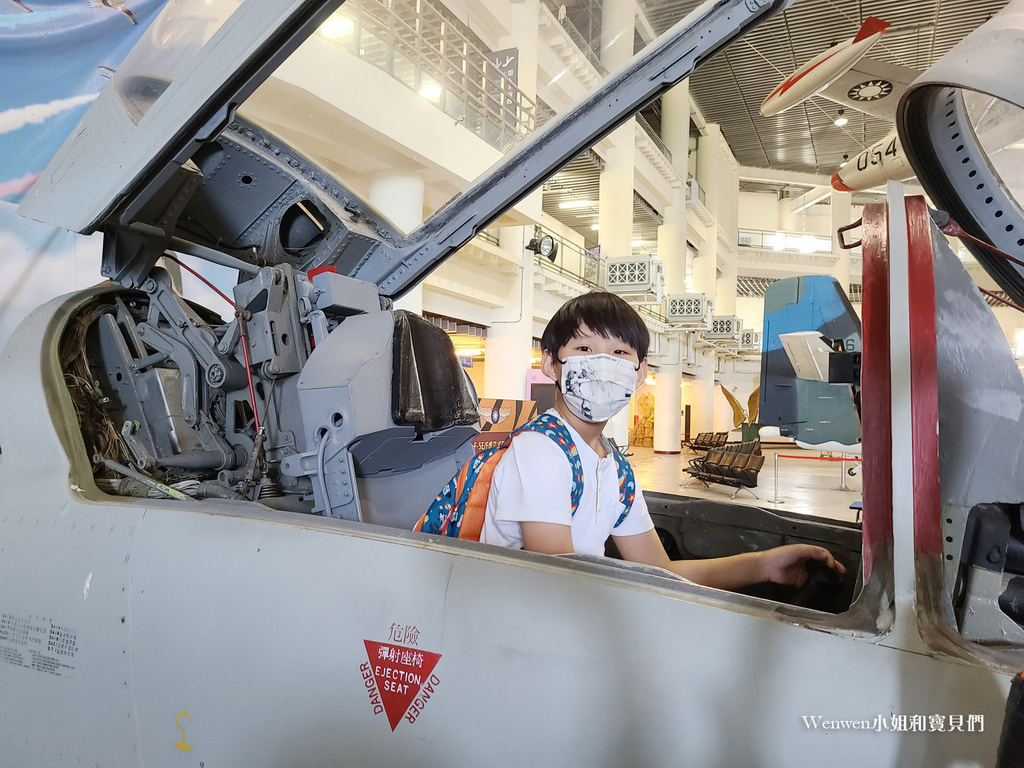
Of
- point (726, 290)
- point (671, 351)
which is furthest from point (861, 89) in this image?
point (726, 290)

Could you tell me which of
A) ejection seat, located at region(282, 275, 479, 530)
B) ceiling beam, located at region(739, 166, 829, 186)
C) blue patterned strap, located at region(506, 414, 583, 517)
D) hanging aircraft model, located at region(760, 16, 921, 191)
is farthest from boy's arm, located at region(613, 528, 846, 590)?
ceiling beam, located at region(739, 166, 829, 186)

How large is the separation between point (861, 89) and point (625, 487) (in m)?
5.76

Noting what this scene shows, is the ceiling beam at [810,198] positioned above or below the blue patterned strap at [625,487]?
above

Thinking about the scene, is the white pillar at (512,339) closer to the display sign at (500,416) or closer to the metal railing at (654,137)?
the display sign at (500,416)

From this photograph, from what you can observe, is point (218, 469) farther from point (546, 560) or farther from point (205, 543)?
point (546, 560)

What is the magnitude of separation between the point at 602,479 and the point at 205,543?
2.73 ft

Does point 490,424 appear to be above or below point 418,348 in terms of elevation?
below

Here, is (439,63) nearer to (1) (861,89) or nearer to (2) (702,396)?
(1) (861,89)

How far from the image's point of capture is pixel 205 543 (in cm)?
128

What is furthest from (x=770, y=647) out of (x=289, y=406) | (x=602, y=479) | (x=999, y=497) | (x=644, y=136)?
(x=644, y=136)

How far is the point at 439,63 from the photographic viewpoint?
259 inches

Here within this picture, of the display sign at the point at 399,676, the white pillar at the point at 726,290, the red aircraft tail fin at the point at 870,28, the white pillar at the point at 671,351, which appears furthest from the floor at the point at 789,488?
the white pillar at the point at 726,290

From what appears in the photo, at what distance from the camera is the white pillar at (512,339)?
404 inches

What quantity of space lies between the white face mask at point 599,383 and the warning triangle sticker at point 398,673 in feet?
1.93
